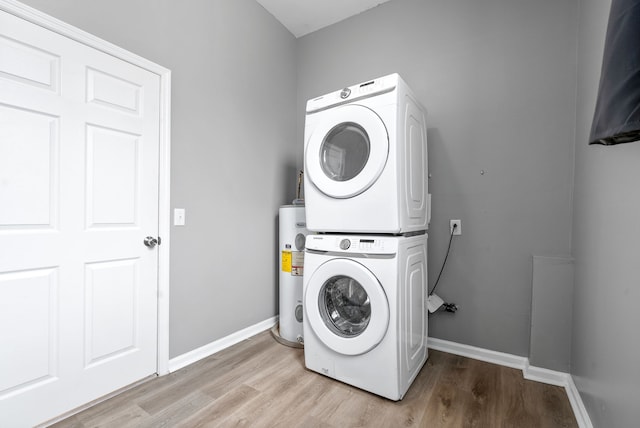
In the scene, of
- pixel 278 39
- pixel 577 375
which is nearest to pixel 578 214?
pixel 577 375

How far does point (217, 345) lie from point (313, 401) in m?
0.92

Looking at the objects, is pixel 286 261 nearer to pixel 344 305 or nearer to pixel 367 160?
pixel 344 305

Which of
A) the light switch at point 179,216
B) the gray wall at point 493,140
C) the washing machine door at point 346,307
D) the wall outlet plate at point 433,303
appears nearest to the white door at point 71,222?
the light switch at point 179,216

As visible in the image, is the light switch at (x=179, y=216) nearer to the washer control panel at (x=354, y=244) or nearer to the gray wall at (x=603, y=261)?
the washer control panel at (x=354, y=244)

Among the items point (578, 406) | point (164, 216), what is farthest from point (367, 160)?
point (578, 406)

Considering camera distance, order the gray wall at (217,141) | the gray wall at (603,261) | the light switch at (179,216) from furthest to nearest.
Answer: the light switch at (179,216)
the gray wall at (217,141)
the gray wall at (603,261)

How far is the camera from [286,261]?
236cm

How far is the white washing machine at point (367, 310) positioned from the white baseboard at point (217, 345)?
0.73 metres

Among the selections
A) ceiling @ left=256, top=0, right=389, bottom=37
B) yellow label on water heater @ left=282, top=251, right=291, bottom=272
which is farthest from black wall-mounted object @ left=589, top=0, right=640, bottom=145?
ceiling @ left=256, top=0, right=389, bottom=37

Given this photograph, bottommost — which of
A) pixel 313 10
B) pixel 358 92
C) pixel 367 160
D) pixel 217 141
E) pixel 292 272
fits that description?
pixel 292 272

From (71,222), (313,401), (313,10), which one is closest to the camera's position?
(71,222)

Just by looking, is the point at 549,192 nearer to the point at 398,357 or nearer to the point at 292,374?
the point at 398,357

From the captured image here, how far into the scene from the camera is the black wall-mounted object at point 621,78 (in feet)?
2.33

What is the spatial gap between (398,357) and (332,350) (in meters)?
0.40
